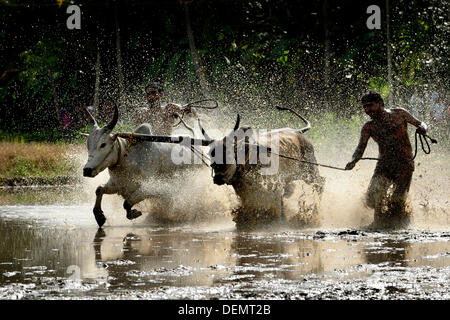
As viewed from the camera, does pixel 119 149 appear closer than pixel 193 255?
No

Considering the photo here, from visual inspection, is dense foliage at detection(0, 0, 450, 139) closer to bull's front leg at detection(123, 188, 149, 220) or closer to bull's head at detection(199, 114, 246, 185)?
bull's front leg at detection(123, 188, 149, 220)

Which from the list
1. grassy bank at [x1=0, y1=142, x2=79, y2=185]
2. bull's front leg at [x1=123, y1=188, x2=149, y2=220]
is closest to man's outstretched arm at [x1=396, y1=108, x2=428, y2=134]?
bull's front leg at [x1=123, y1=188, x2=149, y2=220]

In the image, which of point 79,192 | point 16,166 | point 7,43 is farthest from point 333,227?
point 7,43

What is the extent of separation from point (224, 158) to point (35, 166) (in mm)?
9653

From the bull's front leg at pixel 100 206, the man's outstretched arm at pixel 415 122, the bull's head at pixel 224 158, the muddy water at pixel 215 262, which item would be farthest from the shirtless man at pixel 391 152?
the bull's front leg at pixel 100 206

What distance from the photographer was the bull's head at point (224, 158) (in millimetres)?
9898

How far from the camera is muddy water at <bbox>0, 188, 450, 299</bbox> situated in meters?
6.45

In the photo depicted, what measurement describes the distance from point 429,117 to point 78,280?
1418 centimetres

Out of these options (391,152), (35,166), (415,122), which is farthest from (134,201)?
(35,166)

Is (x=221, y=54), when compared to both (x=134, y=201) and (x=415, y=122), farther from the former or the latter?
(x=415, y=122)

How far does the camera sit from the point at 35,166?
61.6 feet

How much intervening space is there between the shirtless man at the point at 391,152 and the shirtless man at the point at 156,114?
10.5ft

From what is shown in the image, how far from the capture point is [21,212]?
12766mm

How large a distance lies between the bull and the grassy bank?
27.0ft
